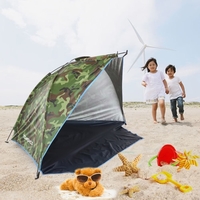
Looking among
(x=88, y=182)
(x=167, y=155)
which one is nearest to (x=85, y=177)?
(x=88, y=182)

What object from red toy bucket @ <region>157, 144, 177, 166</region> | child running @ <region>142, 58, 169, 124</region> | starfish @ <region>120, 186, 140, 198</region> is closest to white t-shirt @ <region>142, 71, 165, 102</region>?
child running @ <region>142, 58, 169, 124</region>

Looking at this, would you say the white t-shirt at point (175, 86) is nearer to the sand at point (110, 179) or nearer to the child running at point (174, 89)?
the child running at point (174, 89)

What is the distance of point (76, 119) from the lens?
5.18 meters

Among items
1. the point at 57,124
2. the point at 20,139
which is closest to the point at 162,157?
the point at 57,124

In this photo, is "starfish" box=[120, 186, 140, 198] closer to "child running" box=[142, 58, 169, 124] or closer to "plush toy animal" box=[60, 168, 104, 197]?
"plush toy animal" box=[60, 168, 104, 197]

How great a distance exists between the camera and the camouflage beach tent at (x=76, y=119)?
290 centimetres

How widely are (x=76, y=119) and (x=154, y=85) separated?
1924 millimetres

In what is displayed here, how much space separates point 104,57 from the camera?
3301mm

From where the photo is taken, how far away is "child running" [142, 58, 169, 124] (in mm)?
5504

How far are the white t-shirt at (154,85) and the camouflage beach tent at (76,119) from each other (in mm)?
938

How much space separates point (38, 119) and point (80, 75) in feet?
2.80

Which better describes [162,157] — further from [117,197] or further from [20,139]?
[20,139]

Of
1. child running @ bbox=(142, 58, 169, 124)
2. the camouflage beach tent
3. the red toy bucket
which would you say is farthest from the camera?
child running @ bbox=(142, 58, 169, 124)

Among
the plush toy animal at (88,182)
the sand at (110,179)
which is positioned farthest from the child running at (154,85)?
the plush toy animal at (88,182)
